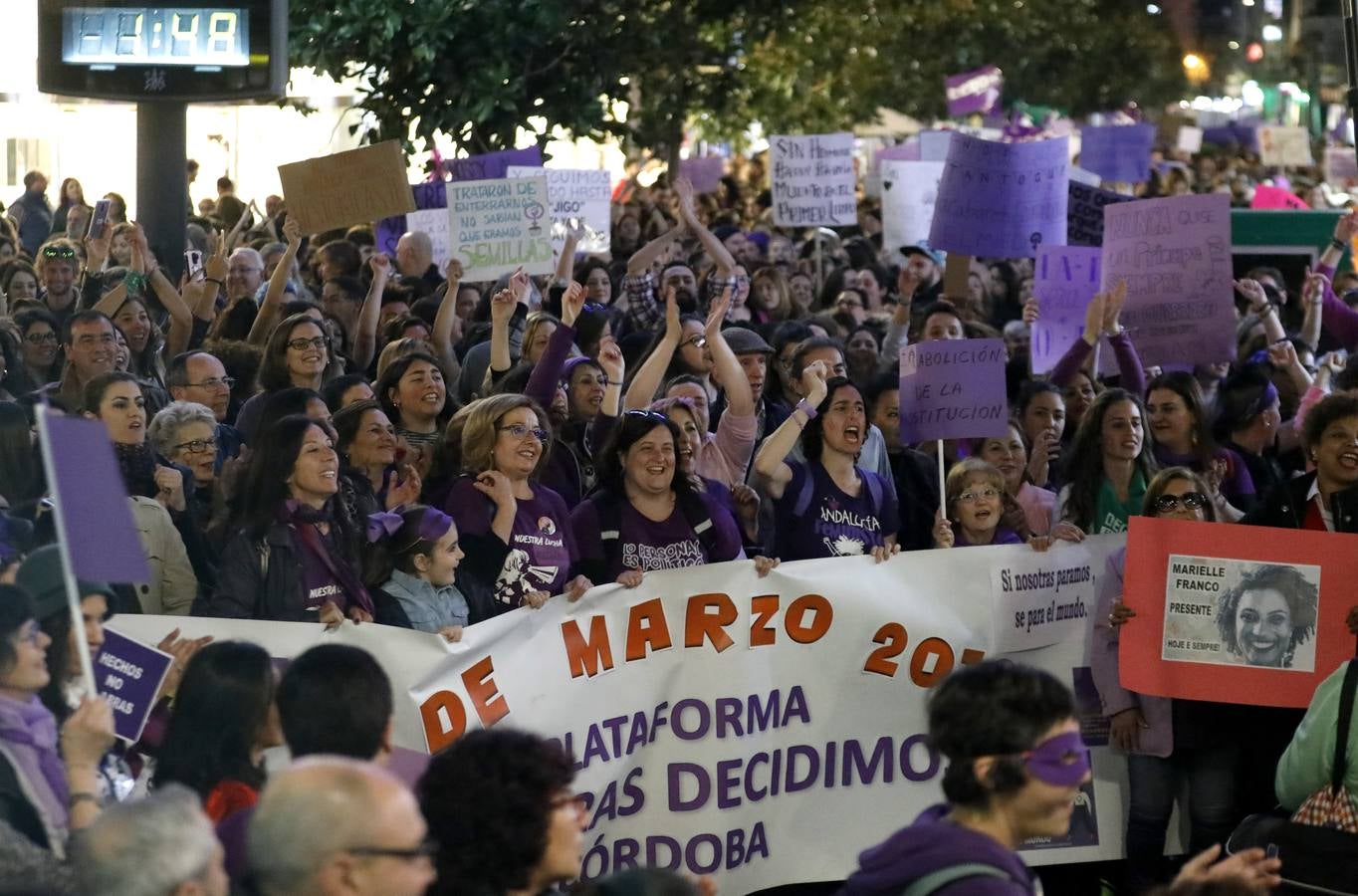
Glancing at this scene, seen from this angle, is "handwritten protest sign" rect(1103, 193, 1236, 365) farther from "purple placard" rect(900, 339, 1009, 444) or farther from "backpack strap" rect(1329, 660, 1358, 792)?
"backpack strap" rect(1329, 660, 1358, 792)

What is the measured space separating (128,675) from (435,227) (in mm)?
8322

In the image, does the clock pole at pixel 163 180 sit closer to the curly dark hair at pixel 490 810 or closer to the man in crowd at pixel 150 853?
the curly dark hair at pixel 490 810

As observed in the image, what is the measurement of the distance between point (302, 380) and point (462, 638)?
2.50m

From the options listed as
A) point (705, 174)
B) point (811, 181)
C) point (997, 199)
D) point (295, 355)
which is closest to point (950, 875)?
point (295, 355)

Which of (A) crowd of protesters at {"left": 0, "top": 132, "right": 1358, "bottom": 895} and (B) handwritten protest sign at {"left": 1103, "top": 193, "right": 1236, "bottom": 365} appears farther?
(B) handwritten protest sign at {"left": 1103, "top": 193, "right": 1236, "bottom": 365}

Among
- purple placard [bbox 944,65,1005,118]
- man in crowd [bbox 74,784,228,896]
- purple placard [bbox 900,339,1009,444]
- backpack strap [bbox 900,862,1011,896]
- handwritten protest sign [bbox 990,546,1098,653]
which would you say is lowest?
handwritten protest sign [bbox 990,546,1098,653]

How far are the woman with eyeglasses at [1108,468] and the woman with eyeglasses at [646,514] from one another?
4.36 ft

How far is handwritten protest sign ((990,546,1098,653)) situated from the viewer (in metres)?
6.46

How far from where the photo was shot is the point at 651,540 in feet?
20.7

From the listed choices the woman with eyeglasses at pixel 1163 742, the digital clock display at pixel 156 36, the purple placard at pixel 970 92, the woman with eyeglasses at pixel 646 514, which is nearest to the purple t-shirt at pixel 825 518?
the woman with eyeglasses at pixel 646 514

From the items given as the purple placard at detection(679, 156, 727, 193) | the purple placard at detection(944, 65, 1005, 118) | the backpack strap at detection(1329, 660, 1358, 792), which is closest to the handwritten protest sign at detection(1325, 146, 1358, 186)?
the purple placard at detection(679, 156, 727, 193)

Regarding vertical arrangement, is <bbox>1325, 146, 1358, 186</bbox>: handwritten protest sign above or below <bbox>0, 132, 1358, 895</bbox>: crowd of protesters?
above

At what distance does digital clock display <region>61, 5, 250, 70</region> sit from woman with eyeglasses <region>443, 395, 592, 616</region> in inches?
147

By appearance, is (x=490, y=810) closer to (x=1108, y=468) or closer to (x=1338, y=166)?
(x=1108, y=468)
